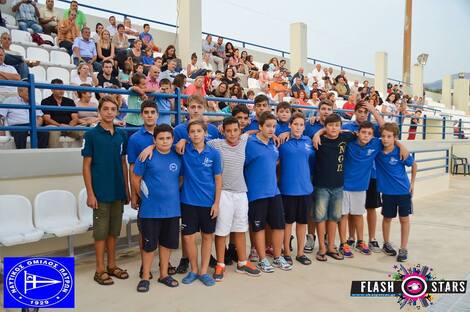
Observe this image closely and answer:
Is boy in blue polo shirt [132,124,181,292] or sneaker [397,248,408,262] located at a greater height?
boy in blue polo shirt [132,124,181,292]

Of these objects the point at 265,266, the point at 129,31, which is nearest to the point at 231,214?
the point at 265,266

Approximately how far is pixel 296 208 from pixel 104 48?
20.3 ft

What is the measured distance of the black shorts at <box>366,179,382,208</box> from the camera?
567 centimetres

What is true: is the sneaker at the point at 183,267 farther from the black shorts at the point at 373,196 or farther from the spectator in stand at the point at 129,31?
the spectator in stand at the point at 129,31

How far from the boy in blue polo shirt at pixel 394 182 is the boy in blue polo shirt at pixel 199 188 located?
227 cm

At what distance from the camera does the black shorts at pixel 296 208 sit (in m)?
4.90

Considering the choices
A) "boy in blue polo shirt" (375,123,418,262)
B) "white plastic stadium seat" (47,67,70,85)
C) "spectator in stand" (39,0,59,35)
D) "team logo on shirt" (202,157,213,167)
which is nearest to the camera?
"team logo on shirt" (202,157,213,167)

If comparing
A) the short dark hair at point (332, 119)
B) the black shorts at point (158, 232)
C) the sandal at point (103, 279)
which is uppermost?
the short dark hair at point (332, 119)

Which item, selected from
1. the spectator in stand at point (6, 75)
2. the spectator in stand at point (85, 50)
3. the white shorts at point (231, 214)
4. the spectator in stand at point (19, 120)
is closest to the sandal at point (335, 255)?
the white shorts at point (231, 214)

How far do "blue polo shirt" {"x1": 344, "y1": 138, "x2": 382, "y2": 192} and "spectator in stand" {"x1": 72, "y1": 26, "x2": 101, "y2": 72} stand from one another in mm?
5678

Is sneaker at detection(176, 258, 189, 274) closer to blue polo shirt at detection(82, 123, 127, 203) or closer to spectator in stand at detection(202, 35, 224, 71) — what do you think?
blue polo shirt at detection(82, 123, 127, 203)

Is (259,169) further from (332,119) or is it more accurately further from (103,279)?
(103,279)

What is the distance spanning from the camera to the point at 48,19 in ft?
32.2

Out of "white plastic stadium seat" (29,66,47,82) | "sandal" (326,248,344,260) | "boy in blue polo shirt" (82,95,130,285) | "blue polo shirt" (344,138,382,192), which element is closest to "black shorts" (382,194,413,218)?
"blue polo shirt" (344,138,382,192)
